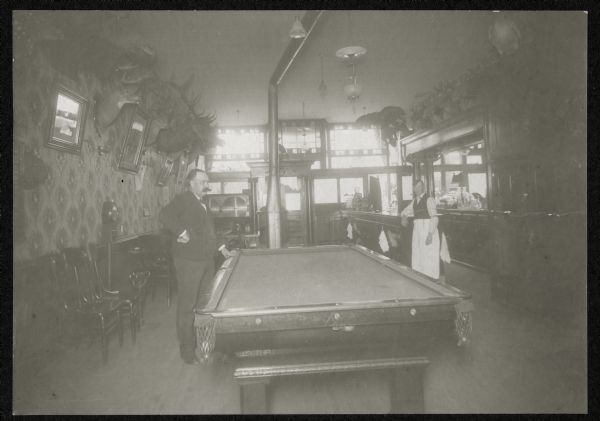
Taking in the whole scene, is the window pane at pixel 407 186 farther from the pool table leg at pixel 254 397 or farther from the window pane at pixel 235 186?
the pool table leg at pixel 254 397

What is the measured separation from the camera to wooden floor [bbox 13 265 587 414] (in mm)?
2369

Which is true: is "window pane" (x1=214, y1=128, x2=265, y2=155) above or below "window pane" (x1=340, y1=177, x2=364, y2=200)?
above

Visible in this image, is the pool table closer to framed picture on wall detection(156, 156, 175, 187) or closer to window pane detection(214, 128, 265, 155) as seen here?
framed picture on wall detection(156, 156, 175, 187)

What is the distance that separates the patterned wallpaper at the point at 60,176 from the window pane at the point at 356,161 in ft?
30.8

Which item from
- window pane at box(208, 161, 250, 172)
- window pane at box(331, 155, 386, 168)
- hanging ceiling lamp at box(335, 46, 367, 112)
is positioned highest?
hanging ceiling lamp at box(335, 46, 367, 112)

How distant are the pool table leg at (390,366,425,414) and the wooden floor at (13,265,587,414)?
1.37 ft

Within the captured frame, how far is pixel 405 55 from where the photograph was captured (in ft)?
22.6

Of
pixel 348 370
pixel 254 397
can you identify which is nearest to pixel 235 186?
pixel 254 397

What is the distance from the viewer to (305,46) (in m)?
6.25

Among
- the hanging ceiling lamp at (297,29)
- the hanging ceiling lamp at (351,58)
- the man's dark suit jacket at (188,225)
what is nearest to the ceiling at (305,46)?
the hanging ceiling lamp at (351,58)

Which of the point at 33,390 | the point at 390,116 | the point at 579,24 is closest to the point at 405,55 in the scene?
the point at 390,116

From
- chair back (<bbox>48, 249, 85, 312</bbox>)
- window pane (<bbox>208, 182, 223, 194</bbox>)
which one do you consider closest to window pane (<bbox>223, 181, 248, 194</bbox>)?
window pane (<bbox>208, 182, 223, 194</bbox>)

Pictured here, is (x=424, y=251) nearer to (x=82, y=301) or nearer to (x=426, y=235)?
(x=426, y=235)
